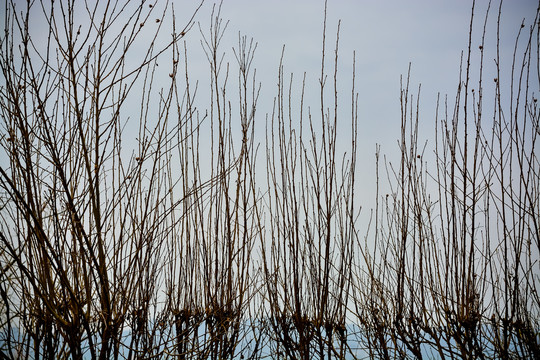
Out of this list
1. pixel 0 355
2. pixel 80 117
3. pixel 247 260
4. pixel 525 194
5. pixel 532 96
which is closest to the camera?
pixel 0 355

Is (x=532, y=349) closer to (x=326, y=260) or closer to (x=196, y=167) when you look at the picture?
(x=326, y=260)

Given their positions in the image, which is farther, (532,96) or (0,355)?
(532,96)

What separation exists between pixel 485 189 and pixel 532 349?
73cm

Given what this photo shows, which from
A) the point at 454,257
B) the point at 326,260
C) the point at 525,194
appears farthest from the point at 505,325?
the point at 326,260

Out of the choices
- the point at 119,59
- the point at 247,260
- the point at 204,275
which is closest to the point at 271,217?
the point at 247,260

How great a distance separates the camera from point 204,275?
2508 mm

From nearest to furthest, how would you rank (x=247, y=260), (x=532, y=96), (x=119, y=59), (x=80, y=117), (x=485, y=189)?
(x=80, y=117)
(x=119, y=59)
(x=532, y=96)
(x=485, y=189)
(x=247, y=260)

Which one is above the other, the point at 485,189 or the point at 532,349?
the point at 485,189

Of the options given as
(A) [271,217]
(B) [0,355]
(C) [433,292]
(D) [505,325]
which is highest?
(A) [271,217]

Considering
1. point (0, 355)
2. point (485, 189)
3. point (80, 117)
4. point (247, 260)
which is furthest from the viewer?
point (247, 260)

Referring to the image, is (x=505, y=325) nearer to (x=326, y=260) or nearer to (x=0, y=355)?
(x=326, y=260)

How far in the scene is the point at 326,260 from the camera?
2.09 meters

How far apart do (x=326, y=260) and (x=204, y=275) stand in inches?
30.2

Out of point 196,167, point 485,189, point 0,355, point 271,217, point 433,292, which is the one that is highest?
point 196,167
